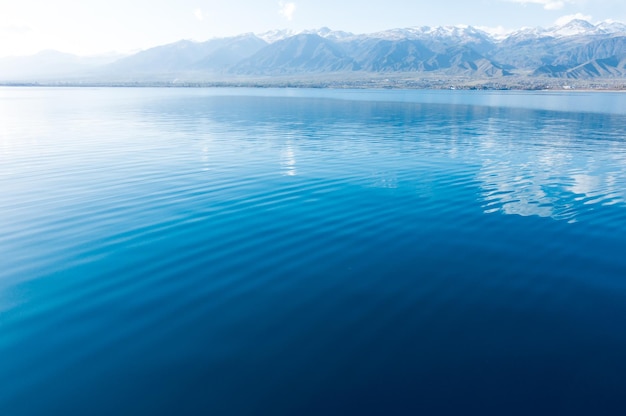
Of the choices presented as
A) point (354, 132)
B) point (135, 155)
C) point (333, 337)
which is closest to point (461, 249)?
point (333, 337)

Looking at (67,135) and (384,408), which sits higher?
(67,135)

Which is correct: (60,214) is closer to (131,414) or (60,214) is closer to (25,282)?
(25,282)

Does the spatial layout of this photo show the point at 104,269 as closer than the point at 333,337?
No

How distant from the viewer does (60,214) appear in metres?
22.8

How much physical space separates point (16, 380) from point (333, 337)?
8292 mm

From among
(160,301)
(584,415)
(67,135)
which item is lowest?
(584,415)

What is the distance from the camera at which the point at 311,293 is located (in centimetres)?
1501

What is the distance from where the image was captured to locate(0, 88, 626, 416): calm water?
34.7 feet

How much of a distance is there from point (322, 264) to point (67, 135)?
160 ft

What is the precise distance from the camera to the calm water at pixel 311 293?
10586 millimetres

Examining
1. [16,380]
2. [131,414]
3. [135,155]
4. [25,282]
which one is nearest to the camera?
[131,414]

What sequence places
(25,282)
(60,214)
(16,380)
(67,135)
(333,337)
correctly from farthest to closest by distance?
(67,135) < (60,214) < (25,282) < (333,337) < (16,380)

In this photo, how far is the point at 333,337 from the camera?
1265 centimetres

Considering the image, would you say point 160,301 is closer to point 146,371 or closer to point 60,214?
point 146,371
